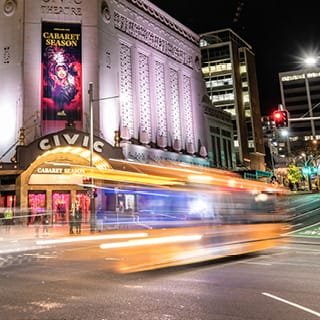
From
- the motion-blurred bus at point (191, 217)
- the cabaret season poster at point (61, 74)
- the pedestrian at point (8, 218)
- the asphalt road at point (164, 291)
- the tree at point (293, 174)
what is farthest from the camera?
the tree at point (293, 174)

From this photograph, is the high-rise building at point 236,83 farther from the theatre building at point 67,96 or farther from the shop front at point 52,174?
the shop front at point 52,174

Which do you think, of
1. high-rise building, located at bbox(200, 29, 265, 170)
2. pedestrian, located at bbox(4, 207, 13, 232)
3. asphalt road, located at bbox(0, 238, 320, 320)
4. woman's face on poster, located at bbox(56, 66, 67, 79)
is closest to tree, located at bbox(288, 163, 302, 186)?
high-rise building, located at bbox(200, 29, 265, 170)

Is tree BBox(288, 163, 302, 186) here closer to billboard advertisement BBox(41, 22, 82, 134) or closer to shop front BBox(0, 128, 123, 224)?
shop front BBox(0, 128, 123, 224)

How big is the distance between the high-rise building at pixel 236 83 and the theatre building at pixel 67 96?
46224mm

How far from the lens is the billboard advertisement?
3616 centimetres

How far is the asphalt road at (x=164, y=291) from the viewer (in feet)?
21.5

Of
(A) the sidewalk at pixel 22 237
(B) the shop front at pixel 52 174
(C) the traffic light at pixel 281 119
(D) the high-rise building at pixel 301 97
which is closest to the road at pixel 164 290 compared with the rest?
(A) the sidewalk at pixel 22 237

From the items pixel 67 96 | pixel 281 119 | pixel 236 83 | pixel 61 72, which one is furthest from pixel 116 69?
pixel 236 83

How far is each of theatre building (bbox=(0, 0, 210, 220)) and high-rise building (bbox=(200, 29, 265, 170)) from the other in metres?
46.2

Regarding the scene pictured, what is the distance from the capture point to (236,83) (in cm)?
9175

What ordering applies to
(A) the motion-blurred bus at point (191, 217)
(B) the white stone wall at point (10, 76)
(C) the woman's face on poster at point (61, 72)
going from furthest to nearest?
1. (C) the woman's face on poster at point (61, 72)
2. (B) the white stone wall at point (10, 76)
3. (A) the motion-blurred bus at point (191, 217)

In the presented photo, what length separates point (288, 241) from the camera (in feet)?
64.2

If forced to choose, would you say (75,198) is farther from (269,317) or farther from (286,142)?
(286,142)

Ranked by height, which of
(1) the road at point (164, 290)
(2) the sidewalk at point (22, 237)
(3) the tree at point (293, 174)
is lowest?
(1) the road at point (164, 290)
